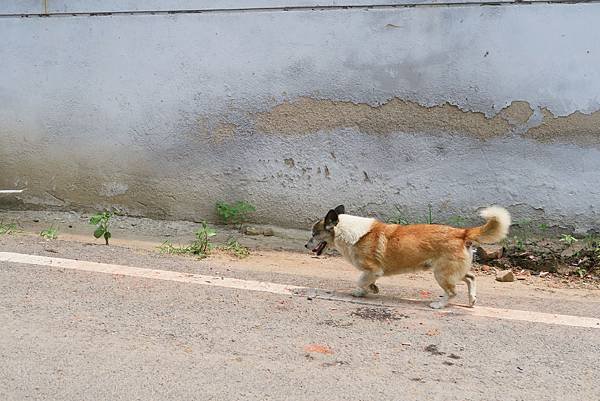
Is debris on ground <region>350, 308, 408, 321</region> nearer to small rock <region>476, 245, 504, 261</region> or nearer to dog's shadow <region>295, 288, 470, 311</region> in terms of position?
dog's shadow <region>295, 288, 470, 311</region>

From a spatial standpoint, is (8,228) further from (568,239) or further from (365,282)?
(568,239)

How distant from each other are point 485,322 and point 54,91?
6.36 m

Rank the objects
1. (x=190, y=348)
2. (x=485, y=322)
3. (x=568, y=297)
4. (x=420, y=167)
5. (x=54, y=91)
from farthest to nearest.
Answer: (x=54, y=91)
(x=420, y=167)
(x=568, y=297)
(x=485, y=322)
(x=190, y=348)

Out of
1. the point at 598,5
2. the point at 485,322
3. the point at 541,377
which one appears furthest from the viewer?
the point at 598,5

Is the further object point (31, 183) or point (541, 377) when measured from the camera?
point (31, 183)

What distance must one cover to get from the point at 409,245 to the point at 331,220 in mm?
673

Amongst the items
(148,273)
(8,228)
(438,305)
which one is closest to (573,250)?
(438,305)

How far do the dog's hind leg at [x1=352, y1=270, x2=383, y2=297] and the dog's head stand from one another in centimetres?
42

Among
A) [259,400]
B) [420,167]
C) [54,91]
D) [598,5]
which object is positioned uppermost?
[598,5]

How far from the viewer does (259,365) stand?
4086 millimetres

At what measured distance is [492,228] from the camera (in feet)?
16.9

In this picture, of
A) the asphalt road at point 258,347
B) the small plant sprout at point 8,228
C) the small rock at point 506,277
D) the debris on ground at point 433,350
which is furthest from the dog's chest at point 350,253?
the small plant sprout at point 8,228

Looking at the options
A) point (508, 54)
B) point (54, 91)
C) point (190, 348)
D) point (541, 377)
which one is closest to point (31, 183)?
point (54, 91)

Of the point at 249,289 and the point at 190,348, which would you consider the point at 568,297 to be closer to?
the point at 249,289
